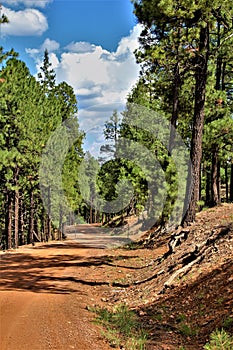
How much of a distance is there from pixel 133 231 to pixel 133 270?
21274 millimetres

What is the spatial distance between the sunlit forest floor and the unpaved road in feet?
0.05

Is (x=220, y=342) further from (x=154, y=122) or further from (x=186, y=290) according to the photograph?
(x=154, y=122)

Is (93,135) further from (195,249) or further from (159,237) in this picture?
(195,249)

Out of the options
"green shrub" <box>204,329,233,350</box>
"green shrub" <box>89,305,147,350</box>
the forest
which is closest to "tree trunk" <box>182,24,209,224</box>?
the forest

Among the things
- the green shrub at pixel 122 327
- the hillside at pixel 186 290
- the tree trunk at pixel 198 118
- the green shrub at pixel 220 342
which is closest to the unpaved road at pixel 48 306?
the green shrub at pixel 122 327

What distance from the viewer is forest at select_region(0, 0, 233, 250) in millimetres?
13984

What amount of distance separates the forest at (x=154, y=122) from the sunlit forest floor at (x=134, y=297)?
3557 mm

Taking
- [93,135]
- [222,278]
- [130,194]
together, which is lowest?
[222,278]

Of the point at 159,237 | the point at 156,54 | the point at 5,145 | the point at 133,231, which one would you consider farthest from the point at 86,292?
the point at 133,231

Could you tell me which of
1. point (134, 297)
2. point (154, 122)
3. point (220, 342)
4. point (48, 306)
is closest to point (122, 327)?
point (220, 342)

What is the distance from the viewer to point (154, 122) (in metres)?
26.2

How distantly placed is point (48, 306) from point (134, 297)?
2613mm

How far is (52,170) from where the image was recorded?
35125 millimetres

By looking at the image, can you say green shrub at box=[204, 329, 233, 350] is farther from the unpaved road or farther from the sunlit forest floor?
the unpaved road
